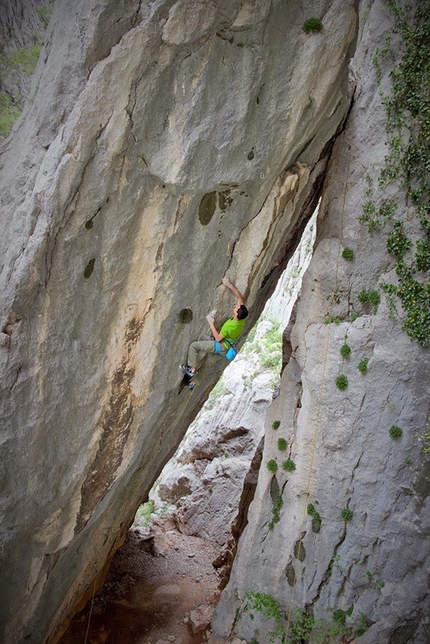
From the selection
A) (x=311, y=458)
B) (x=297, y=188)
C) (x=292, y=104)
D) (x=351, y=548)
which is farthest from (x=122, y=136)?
(x=351, y=548)

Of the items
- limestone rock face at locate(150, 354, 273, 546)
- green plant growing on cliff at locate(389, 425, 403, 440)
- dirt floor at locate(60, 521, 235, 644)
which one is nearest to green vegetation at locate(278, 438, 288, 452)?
green plant growing on cliff at locate(389, 425, 403, 440)

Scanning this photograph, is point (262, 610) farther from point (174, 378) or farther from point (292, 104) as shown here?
point (292, 104)

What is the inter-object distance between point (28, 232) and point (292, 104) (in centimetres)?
682

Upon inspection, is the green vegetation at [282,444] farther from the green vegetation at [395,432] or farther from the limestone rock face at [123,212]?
the limestone rock face at [123,212]

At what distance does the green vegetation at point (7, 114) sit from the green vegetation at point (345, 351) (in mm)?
10299

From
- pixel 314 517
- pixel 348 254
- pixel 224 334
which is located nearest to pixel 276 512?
pixel 314 517

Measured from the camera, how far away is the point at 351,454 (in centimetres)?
1259

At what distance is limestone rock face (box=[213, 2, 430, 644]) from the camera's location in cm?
1191

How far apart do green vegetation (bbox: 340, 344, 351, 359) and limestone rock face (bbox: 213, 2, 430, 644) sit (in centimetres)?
11

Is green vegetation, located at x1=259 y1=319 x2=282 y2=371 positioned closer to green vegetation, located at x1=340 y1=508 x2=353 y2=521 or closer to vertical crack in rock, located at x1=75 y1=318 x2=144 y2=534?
green vegetation, located at x1=340 y1=508 x2=353 y2=521

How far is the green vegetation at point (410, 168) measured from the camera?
11.7m

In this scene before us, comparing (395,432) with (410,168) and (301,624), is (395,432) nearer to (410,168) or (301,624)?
(301,624)

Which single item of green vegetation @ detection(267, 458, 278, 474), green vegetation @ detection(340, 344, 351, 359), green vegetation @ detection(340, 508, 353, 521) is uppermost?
green vegetation @ detection(340, 344, 351, 359)

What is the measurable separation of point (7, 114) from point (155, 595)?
54.3ft
